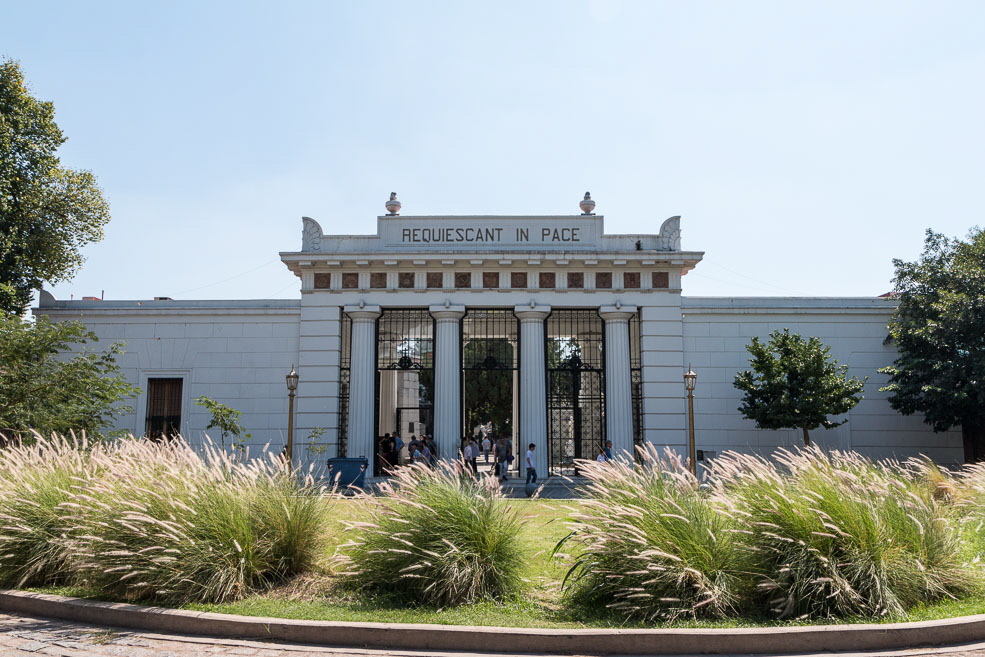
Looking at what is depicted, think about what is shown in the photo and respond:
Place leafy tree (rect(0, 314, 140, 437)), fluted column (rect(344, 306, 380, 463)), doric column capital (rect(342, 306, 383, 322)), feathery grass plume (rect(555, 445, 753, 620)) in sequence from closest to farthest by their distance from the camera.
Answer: feathery grass plume (rect(555, 445, 753, 620)) < leafy tree (rect(0, 314, 140, 437)) < fluted column (rect(344, 306, 380, 463)) < doric column capital (rect(342, 306, 383, 322))

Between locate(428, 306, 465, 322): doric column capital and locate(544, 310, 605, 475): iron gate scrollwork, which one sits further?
locate(544, 310, 605, 475): iron gate scrollwork

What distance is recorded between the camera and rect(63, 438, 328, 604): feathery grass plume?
7367 millimetres

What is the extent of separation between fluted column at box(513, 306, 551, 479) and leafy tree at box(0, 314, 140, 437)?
11731mm

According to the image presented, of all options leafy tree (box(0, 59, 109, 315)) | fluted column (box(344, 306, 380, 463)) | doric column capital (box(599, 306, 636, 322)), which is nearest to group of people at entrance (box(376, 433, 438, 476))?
fluted column (box(344, 306, 380, 463))

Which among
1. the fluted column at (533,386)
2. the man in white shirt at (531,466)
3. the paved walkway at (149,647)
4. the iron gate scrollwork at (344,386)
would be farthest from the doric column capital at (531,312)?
the paved walkway at (149,647)

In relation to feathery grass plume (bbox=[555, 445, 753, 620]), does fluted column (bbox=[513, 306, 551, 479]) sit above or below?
above

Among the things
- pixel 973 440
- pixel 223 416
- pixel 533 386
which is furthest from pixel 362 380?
pixel 973 440

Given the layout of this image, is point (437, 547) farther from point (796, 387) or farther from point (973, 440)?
point (973, 440)

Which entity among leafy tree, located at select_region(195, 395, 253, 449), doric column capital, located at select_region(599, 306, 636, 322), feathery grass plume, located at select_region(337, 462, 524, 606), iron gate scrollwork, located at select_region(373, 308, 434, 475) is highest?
doric column capital, located at select_region(599, 306, 636, 322)

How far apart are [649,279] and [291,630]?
19.2m

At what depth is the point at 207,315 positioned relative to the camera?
24.2 metres

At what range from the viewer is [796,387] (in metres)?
21.0

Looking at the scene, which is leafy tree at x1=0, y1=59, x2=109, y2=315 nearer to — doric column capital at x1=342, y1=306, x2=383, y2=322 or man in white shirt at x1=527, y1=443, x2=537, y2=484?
doric column capital at x1=342, y1=306, x2=383, y2=322

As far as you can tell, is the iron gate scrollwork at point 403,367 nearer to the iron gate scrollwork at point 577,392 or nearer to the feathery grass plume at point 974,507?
the iron gate scrollwork at point 577,392
